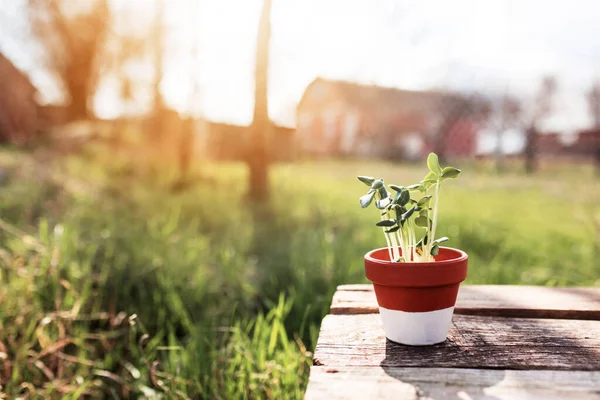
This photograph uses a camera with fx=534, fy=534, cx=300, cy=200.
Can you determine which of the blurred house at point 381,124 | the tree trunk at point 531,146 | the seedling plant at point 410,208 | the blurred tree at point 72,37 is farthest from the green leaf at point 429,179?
the blurred house at point 381,124

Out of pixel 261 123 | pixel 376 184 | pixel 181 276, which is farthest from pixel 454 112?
pixel 376 184

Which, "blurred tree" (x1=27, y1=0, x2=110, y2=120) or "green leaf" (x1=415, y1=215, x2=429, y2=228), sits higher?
"blurred tree" (x1=27, y1=0, x2=110, y2=120)

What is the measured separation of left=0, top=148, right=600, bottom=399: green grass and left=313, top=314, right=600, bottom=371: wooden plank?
57 cm

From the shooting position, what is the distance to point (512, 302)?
1.46 meters

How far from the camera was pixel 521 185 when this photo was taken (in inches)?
454

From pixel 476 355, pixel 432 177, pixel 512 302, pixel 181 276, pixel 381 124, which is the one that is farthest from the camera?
pixel 381 124

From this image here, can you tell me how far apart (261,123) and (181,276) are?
9.75 ft

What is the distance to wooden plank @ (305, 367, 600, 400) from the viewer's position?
0.91m

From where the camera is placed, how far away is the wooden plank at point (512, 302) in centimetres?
138

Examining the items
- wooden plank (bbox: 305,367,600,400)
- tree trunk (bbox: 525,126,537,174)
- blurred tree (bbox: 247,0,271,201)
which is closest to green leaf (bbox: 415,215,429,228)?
wooden plank (bbox: 305,367,600,400)

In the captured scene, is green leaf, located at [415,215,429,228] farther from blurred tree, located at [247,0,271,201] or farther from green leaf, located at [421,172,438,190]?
blurred tree, located at [247,0,271,201]

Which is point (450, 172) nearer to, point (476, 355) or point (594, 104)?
point (476, 355)

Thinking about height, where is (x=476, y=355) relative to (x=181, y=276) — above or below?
above

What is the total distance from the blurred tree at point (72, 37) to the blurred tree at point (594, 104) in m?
13.6
